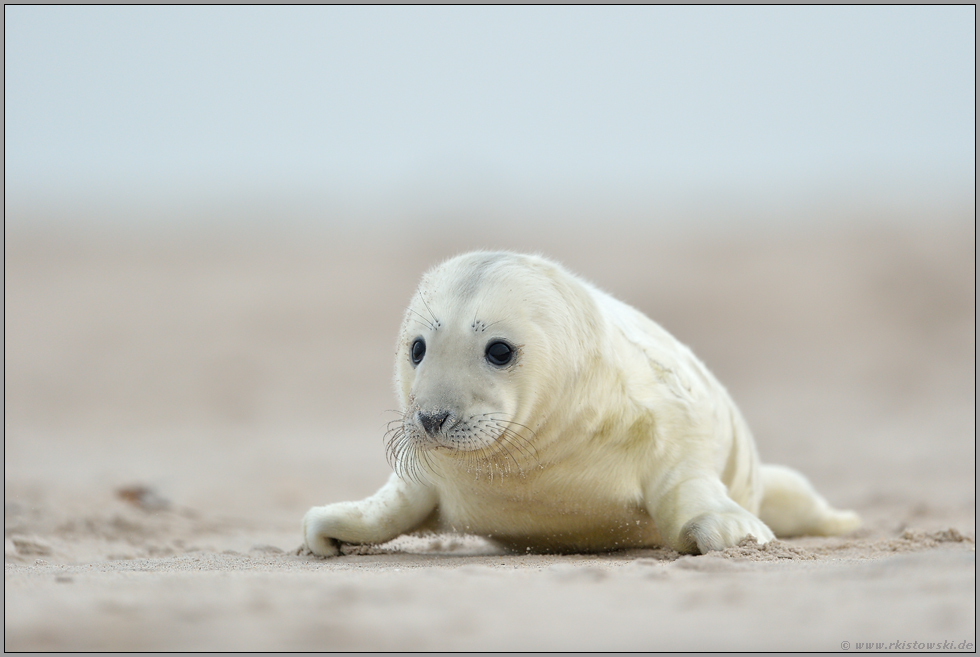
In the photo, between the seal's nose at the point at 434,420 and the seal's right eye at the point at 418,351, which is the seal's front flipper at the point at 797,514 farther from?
the seal's nose at the point at 434,420

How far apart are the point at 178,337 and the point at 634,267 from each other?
8910 millimetres

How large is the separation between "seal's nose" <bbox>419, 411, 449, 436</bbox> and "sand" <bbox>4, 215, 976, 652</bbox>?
1.66 ft

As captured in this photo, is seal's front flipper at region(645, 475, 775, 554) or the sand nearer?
the sand

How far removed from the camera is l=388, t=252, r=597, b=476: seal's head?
159 inches

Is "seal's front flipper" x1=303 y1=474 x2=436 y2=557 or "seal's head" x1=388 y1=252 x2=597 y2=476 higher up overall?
"seal's head" x1=388 y1=252 x2=597 y2=476

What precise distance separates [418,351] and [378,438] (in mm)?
9885

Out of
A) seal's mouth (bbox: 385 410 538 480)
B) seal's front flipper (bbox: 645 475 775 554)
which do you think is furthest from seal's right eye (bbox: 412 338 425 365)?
seal's front flipper (bbox: 645 475 775 554)

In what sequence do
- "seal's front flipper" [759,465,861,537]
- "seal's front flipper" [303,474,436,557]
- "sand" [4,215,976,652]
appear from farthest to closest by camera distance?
"seal's front flipper" [759,465,861,537] → "seal's front flipper" [303,474,436,557] → "sand" [4,215,976,652]

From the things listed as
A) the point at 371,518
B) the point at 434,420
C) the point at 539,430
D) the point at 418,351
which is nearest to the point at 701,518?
the point at 539,430

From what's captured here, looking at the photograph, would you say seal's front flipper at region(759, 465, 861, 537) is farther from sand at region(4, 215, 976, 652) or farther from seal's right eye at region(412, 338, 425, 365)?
seal's right eye at region(412, 338, 425, 365)

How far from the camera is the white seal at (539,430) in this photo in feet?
13.7

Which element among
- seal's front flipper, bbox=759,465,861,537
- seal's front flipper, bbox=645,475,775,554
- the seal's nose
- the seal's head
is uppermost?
the seal's head

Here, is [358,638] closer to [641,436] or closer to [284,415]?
[641,436]

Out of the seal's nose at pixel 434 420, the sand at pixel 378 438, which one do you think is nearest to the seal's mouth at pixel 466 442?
the seal's nose at pixel 434 420
